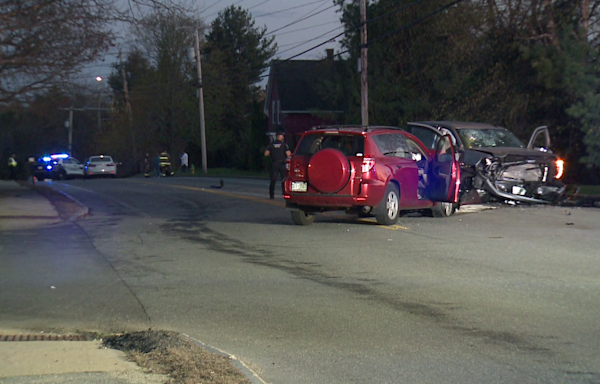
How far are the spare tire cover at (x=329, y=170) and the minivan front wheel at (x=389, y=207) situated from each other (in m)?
0.89

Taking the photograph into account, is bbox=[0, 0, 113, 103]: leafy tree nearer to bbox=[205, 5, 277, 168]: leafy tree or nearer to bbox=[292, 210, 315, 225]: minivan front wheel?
bbox=[292, 210, 315, 225]: minivan front wheel

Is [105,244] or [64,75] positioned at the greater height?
[64,75]

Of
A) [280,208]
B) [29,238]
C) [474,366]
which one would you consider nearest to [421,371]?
[474,366]

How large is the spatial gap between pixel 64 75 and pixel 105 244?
8.71 meters

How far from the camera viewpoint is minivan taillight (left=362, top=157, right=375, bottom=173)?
43.6ft

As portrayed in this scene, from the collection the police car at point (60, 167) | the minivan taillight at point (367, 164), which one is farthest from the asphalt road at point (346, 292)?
the police car at point (60, 167)

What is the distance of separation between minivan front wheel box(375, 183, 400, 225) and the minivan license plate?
4.81ft

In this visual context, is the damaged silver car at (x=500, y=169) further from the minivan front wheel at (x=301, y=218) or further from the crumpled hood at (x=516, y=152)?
the minivan front wheel at (x=301, y=218)

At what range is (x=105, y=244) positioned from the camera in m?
12.5

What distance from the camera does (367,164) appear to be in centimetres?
1330

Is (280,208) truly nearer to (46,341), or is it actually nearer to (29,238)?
(29,238)

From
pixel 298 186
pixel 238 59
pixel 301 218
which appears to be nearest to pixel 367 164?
pixel 298 186

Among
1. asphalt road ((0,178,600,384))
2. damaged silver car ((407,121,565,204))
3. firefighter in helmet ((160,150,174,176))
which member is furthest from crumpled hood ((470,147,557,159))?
firefighter in helmet ((160,150,174,176))

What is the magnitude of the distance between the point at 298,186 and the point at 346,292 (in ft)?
18.5
